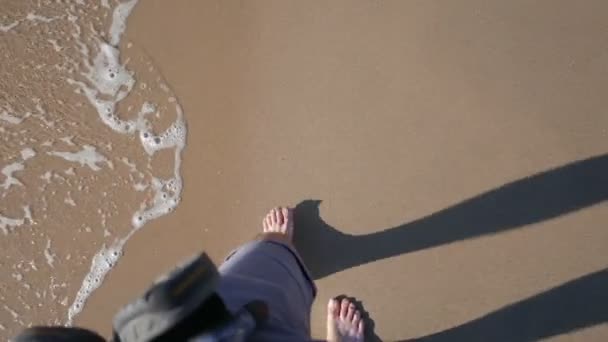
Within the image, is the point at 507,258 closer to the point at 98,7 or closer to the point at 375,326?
the point at 375,326

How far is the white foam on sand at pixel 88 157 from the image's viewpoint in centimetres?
182

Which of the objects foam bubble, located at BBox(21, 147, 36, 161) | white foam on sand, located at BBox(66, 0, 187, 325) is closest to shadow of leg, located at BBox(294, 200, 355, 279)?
white foam on sand, located at BBox(66, 0, 187, 325)

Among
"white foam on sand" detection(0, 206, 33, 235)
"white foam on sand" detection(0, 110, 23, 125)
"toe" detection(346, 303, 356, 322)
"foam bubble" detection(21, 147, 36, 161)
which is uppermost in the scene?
"white foam on sand" detection(0, 110, 23, 125)

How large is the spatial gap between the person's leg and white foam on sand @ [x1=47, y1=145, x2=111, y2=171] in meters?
0.66

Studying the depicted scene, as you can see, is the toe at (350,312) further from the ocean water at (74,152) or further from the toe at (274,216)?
the ocean water at (74,152)

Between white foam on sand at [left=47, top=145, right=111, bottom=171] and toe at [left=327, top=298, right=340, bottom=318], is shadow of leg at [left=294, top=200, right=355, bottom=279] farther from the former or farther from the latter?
white foam on sand at [left=47, top=145, right=111, bottom=171]

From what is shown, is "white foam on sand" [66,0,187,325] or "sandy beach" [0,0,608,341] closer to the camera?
"sandy beach" [0,0,608,341]

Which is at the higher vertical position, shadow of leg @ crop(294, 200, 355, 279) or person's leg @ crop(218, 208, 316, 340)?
person's leg @ crop(218, 208, 316, 340)

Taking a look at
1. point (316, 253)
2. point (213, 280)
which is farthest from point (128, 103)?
point (213, 280)

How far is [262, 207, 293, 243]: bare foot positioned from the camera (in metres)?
1.64

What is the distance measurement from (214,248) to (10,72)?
2.92ft

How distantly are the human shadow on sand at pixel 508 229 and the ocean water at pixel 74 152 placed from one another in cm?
52

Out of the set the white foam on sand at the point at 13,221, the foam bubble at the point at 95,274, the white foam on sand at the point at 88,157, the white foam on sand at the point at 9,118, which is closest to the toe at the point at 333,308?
the foam bubble at the point at 95,274

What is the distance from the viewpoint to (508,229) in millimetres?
1584
